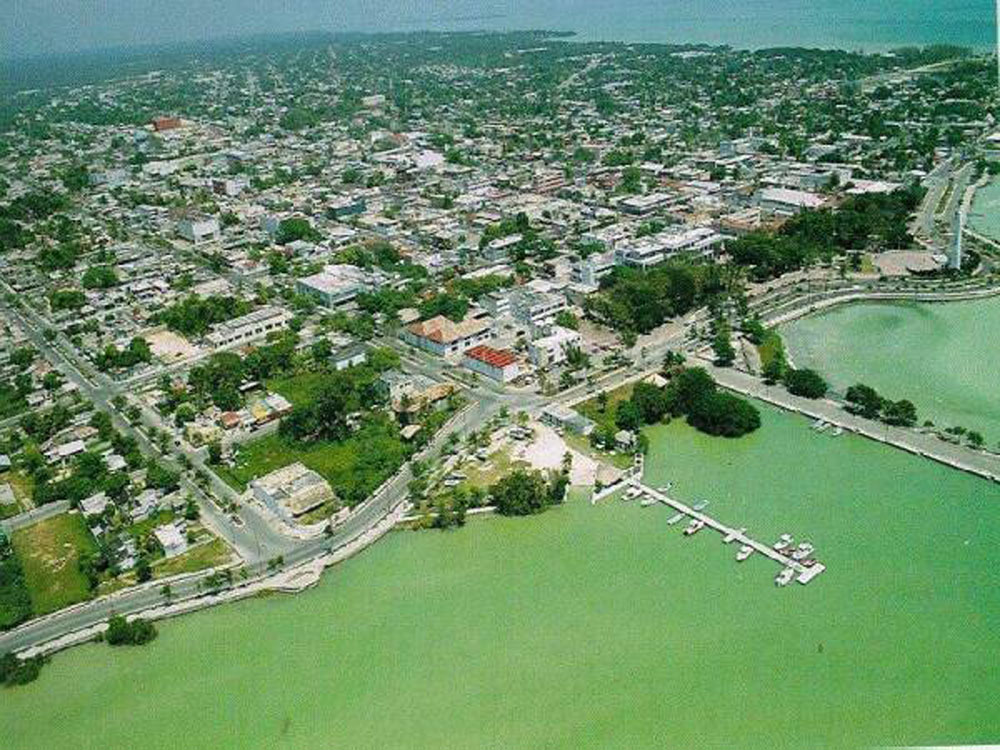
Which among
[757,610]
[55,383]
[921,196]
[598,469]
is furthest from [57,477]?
[921,196]

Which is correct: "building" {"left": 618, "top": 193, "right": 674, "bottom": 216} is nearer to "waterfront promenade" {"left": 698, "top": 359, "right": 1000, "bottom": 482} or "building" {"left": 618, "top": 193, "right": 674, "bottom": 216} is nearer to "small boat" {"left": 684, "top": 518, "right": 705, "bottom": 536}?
"waterfront promenade" {"left": 698, "top": 359, "right": 1000, "bottom": 482}

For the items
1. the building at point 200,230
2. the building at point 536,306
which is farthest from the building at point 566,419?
the building at point 200,230

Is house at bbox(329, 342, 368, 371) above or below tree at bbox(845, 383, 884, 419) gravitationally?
below

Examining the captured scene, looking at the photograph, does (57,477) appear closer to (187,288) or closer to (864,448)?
(187,288)

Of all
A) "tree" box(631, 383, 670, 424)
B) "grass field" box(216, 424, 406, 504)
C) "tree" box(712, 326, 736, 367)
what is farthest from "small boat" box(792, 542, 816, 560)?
"grass field" box(216, 424, 406, 504)

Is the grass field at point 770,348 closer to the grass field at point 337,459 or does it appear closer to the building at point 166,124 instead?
the grass field at point 337,459
